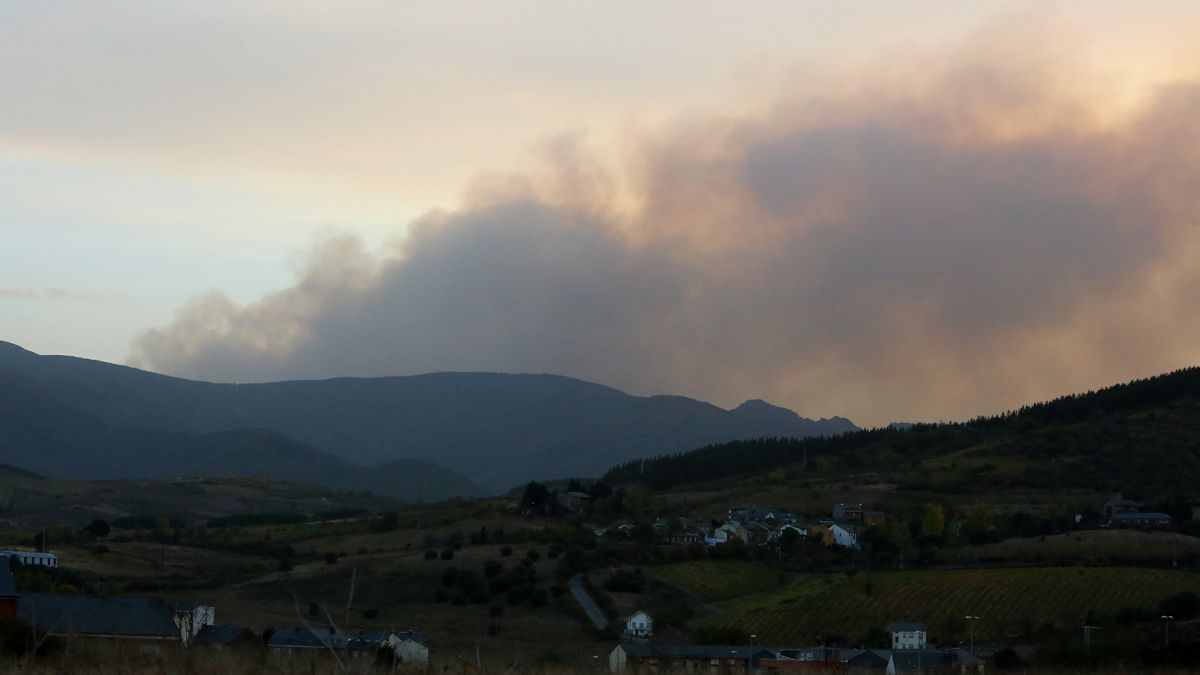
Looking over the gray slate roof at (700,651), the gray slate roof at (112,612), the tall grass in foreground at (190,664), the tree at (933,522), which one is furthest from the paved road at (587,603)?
the tall grass in foreground at (190,664)

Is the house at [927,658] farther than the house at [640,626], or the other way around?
the house at [640,626]

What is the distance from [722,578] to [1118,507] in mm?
51769

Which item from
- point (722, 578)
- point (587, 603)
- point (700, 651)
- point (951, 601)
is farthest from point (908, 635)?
point (722, 578)

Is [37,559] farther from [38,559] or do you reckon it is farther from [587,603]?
[587,603]

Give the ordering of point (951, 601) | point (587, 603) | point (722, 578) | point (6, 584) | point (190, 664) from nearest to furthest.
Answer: point (190, 664) < point (6, 584) < point (951, 601) < point (587, 603) < point (722, 578)

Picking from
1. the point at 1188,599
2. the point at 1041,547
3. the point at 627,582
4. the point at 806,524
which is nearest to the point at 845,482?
the point at 806,524

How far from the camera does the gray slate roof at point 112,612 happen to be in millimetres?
52556

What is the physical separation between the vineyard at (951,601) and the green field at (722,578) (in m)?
2.75

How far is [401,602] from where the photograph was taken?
101 metres

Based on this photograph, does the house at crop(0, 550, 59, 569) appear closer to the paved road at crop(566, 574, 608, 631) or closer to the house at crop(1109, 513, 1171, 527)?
the paved road at crop(566, 574, 608, 631)

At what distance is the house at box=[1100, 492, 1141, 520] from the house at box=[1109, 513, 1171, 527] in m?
1.80

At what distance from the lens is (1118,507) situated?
140m

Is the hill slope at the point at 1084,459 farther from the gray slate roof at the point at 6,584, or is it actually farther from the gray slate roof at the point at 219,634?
the gray slate roof at the point at 6,584

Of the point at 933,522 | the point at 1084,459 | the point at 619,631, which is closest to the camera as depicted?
the point at 619,631
